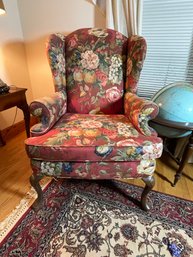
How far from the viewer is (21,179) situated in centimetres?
142

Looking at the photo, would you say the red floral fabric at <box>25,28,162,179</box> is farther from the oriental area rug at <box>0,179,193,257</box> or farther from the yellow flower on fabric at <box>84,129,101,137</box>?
the oriental area rug at <box>0,179,193,257</box>

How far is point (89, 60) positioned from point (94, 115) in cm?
45

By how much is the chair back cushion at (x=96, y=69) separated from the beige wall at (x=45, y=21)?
34 cm

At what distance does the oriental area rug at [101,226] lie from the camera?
3.05 ft

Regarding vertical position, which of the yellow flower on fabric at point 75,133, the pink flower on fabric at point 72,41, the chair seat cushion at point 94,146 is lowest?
the chair seat cushion at point 94,146

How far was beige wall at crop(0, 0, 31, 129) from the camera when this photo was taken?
1786mm

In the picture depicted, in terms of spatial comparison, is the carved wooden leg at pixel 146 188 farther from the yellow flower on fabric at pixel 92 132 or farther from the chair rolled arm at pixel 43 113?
the chair rolled arm at pixel 43 113

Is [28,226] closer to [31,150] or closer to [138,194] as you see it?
[31,150]

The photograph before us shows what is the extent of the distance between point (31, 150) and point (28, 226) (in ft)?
1.55

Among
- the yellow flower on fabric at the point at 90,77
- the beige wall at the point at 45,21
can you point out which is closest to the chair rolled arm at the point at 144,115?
the yellow flower on fabric at the point at 90,77

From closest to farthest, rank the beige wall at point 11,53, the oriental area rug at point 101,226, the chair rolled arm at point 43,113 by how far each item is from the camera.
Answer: the oriental area rug at point 101,226, the chair rolled arm at point 43,113, the beige wall at point 11,53

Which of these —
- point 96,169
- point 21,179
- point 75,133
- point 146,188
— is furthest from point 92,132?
point 21,179

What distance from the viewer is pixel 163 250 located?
930mm

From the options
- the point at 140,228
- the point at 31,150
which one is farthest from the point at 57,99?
the point at 140,228
